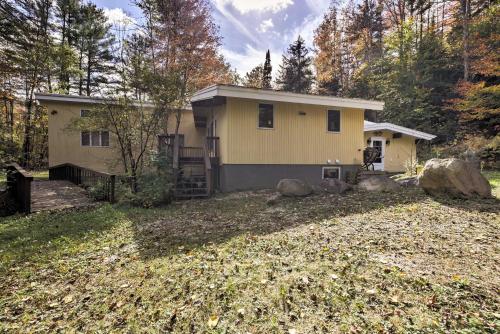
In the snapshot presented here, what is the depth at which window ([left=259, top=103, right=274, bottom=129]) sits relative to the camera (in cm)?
1038

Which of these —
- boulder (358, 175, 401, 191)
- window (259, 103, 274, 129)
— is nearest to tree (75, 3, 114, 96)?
window (259, 103, 274, 129)

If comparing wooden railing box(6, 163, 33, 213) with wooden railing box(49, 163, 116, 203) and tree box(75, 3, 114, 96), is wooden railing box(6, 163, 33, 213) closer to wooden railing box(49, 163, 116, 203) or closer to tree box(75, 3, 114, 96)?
wooden railing box(49, 163, 116, 203)

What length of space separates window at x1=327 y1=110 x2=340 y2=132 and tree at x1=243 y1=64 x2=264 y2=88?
20.6 m

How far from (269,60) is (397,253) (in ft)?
115

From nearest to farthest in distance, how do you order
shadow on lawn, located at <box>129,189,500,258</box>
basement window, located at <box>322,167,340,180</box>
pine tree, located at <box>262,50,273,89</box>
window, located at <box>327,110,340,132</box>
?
shadow on lawn, located at <box>129,189,500,258</box>
window, located at <box>327,110,340,132</box>
basement window, located at <box>322,167,340,180</box>
pine tree, located at <box>262,50,273,89</box>

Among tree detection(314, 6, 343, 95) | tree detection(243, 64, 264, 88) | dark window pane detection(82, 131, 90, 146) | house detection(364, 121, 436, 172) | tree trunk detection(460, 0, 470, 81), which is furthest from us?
tree detection(243, 64, 264, 88)

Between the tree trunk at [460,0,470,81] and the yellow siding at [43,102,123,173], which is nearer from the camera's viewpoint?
the yellow siding at [43,102,123,173]

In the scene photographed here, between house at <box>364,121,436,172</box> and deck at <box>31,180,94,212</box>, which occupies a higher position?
house at <box>364,121,436,172</box>

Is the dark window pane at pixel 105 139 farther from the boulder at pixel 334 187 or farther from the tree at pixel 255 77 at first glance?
the tree at pixel 255 77

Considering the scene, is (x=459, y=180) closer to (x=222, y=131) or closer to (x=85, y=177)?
(x=222, y=131)

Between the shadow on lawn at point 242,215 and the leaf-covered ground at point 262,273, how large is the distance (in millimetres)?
55

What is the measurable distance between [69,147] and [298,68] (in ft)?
80.6

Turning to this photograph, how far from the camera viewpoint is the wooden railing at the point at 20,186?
21.8ft

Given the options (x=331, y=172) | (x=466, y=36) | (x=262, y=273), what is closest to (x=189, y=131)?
(x=331, y=172)
